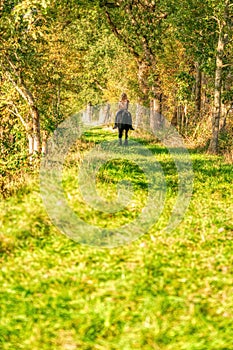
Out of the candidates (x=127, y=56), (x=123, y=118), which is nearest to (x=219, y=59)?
(x=123, y=118)

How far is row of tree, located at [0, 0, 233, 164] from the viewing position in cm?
1916

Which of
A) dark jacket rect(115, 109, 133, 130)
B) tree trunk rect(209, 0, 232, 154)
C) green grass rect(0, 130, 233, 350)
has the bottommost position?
green grass rect(0, 130, 233, 350)

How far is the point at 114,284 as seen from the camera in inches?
281

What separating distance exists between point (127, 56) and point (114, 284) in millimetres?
34469

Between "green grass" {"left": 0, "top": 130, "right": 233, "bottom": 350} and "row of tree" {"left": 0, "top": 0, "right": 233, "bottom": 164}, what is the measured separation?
24.5 feet

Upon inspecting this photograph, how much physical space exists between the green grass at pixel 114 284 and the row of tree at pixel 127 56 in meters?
7.47

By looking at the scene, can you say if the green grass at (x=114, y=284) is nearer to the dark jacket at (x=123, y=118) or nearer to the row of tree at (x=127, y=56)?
the row of tree at (x=127, y=56)

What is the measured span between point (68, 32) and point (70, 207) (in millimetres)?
30112

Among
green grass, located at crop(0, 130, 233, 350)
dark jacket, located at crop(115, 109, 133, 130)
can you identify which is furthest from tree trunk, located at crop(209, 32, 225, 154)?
green grass, located at crop(0, 130, 233, 350)

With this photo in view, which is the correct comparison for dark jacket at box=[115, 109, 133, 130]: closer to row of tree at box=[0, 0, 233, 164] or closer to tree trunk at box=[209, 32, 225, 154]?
row of tree at box=[0, 0, 233, 164]

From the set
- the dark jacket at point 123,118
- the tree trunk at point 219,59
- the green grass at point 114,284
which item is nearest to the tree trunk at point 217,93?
the tree trunk at point 219,59

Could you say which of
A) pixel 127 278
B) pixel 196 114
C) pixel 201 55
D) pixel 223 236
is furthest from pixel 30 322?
pixel 196 114

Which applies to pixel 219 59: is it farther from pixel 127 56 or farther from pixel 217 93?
pixel 127 56

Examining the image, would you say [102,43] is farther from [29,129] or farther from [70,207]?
[70,207]
